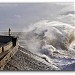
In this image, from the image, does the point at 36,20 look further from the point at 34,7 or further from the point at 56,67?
the point at 56,67

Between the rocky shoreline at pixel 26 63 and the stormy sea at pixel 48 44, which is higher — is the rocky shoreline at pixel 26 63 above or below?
below

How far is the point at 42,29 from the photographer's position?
430 cm

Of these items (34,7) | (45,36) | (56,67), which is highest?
(34,7)

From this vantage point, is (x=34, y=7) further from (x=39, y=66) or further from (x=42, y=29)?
(x=39, y=66)

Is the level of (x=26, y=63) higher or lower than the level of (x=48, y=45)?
lower

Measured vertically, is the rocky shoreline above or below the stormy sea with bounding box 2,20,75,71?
below

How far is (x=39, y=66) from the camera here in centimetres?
427

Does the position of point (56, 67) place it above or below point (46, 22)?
below

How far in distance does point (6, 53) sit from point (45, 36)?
0.45m

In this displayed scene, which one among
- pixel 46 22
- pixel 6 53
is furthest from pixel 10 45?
pixel 46 22

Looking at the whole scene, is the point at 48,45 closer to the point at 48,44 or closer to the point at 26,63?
the point at 48,44

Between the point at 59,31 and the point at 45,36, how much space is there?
157 mm

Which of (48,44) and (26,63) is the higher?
(48,44)

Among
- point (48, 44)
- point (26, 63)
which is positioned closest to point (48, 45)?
point (48, 44)
